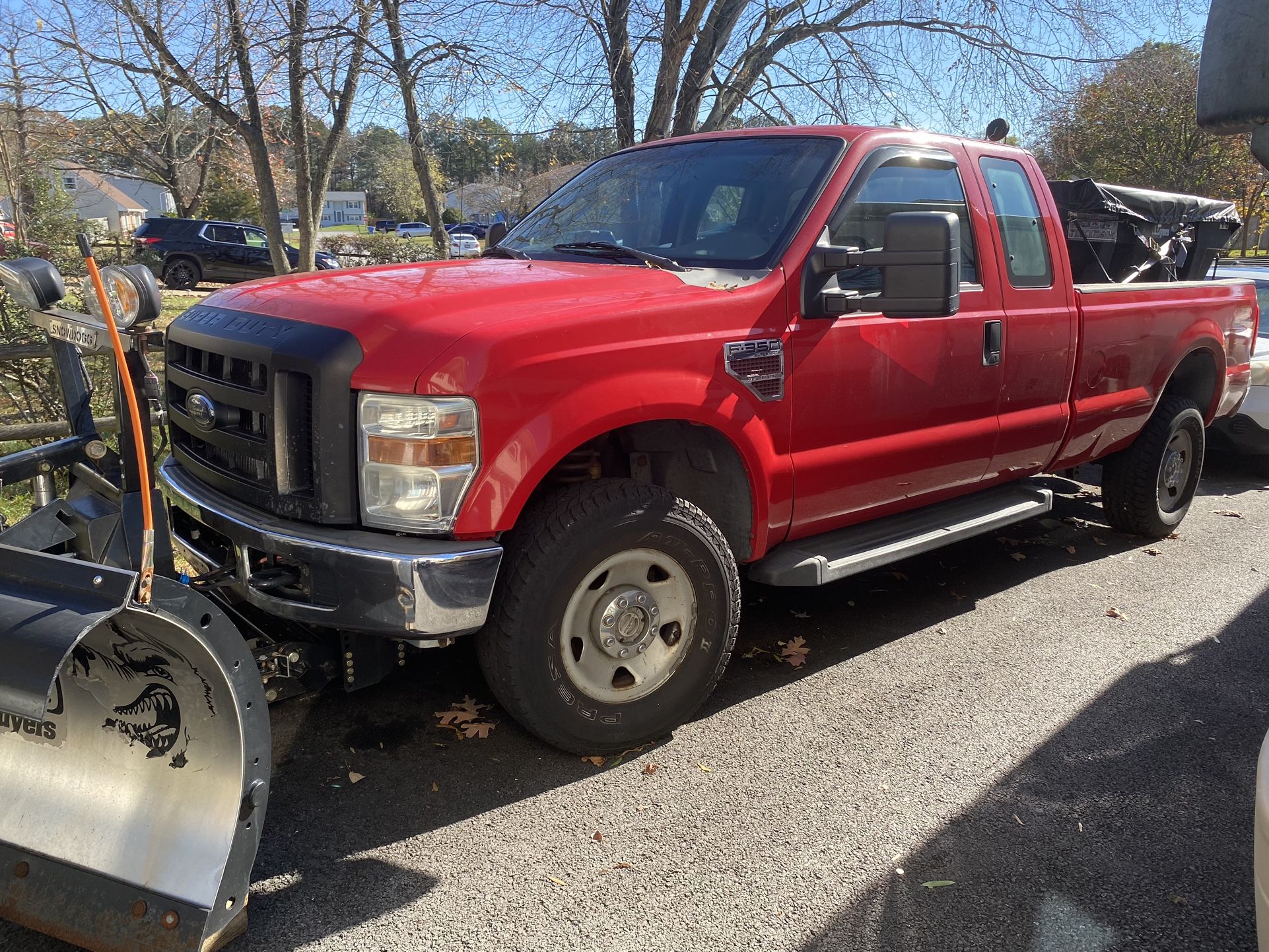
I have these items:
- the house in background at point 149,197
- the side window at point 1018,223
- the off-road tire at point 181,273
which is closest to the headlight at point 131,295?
the side window at point 1018,223

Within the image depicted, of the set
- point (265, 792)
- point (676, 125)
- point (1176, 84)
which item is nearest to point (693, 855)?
point (265, 792)

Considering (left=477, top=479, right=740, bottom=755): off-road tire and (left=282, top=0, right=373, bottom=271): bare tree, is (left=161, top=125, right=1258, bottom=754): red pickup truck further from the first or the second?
(left=282, top=0, right=373, bottom=271): bare tree

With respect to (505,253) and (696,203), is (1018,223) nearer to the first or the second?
(696,203)

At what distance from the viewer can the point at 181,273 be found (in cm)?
2364

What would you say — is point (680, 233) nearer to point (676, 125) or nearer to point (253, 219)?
point (676, 125)

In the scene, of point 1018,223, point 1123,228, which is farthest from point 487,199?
point 1018,223

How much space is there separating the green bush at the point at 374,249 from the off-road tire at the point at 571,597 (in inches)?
765

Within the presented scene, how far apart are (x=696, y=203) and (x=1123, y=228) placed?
349 cm

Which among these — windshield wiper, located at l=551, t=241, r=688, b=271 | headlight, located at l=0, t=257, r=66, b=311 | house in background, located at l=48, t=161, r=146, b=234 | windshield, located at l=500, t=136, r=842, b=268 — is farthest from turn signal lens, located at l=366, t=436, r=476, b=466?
house in background, located at l=48, t=161, r=146, b=234

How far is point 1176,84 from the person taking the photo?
21.1 metres

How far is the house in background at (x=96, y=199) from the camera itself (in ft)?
73.1

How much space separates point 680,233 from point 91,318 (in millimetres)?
2260

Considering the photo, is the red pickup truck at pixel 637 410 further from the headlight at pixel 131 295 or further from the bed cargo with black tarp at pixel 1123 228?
the bed cargo with black tarp at pixel 1123 228

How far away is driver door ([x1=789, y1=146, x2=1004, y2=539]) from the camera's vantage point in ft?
12.5
